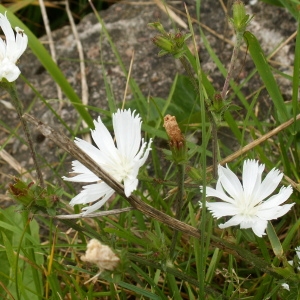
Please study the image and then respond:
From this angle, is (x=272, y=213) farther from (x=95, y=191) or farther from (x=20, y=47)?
(x=20, y=47)

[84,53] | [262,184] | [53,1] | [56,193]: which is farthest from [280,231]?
[53,1]

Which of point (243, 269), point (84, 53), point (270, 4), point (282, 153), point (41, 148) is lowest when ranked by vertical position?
point (41, 148)

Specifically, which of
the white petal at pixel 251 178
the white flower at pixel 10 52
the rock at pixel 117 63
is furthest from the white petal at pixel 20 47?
the rock at pixel 117 63

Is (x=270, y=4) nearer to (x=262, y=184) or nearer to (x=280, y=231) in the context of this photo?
(x=280, y=231)

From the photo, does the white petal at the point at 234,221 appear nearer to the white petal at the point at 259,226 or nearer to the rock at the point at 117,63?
the white petal at the point at 259,226

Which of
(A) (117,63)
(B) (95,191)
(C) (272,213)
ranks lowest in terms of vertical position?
(A) (117,63)

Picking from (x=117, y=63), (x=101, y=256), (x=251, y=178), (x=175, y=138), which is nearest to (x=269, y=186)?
(x=251, y=178)
